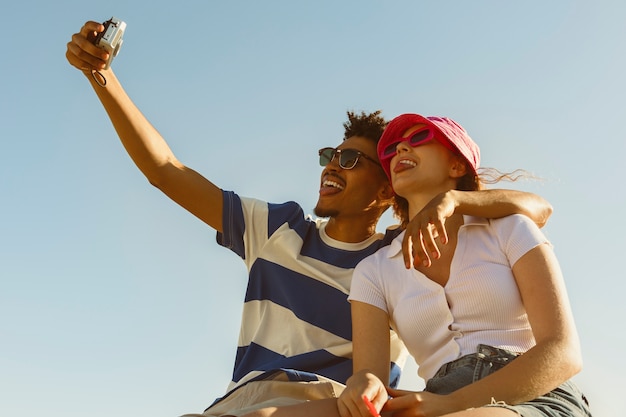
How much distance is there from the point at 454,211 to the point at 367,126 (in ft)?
7.53

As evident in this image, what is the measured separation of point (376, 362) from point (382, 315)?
30 centimetres

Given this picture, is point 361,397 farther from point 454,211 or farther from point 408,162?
point 408,162

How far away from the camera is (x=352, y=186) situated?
6.06 meters

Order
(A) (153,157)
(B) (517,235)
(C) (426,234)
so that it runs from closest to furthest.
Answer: (C) (426,234)
(B) (517,235)
(A) (153,157)

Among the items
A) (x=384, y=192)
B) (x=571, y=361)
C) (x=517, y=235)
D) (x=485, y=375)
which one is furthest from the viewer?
(x=384, y=192)

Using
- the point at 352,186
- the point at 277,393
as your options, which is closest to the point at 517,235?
the point at 277,393

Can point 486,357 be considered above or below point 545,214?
below

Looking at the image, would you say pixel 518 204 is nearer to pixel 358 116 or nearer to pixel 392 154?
pixel 392 154

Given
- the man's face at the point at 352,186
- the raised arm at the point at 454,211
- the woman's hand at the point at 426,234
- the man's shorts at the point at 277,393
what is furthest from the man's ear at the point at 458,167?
the man's shorts at the point at 277,393

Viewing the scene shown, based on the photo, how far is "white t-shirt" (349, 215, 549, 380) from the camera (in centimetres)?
393

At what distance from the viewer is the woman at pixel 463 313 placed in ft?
11.4

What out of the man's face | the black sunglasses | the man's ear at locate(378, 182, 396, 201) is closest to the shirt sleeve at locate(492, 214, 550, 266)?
the man's face

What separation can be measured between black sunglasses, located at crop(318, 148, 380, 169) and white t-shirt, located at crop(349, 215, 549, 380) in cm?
181

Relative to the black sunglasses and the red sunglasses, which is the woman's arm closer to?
the red sunglasses
